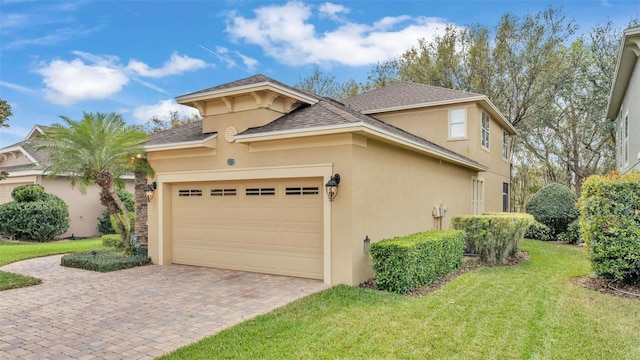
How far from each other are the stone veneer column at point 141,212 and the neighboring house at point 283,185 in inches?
41.4

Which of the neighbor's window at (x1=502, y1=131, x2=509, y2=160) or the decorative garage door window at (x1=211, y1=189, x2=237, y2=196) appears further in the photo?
the neighbor's window at (x1=502, y1=131, x2=509, y2=160)

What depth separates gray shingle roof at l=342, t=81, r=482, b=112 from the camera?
14156 millimetres

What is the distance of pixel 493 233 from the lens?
9.84 meters

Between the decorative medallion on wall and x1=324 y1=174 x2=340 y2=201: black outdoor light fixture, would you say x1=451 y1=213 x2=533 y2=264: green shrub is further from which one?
the decorative medallion on wall

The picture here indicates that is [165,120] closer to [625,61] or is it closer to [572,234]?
[572,234]

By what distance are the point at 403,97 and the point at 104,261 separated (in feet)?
38.0

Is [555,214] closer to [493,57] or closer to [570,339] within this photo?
[493,57]

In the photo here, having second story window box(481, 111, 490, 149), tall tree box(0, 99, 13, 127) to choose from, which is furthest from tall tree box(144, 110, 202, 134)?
tall tree box(0, 99, 13, 127)

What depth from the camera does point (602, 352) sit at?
4.43m

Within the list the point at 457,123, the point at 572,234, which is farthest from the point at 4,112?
the point at 572,234

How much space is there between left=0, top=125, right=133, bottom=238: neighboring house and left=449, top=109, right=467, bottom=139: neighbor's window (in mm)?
16647

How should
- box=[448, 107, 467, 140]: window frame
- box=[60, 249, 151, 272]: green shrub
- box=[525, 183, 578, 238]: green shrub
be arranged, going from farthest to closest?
box=[525, 183, 578, 238]: green shrub → box=[448, 107, 467, 140]: window frame → box=[60, 249, 151, 272]: green shrub

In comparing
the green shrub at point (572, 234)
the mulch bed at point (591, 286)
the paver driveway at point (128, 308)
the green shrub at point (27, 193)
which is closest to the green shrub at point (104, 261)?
the paver driveway at point (128, 308)

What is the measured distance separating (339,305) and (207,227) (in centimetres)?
479
